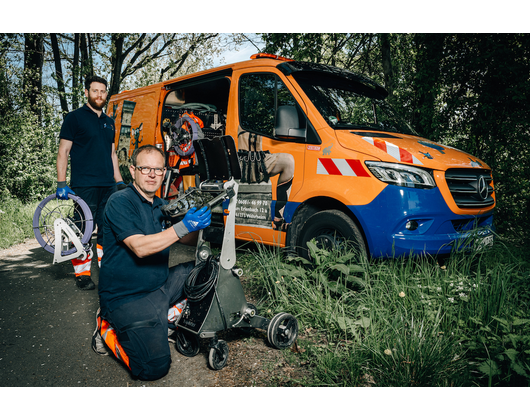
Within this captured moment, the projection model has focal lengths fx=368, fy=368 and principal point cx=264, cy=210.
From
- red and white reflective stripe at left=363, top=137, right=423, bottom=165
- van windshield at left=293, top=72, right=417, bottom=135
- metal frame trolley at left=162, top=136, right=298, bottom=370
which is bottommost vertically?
metal frame trolley at left=162, top=136, right=298, bottom=370

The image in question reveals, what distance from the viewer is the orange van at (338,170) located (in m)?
3.21

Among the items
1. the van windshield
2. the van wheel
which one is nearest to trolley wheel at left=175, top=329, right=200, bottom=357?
the van wheel

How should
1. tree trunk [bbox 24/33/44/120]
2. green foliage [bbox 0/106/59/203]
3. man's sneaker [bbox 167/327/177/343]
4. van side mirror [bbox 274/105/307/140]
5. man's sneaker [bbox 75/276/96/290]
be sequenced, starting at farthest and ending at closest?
1. tree trunk [bbox 24/33/44/120]
2. green foliage [bbox 0/106/59/203]
3. man's sneaker [bbox 75/276/96/290]
4. van side mirror [bbox 274/105/307/140]
5. man's sneaker [bbox 167/327/177/343]

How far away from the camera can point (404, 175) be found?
10.5ft

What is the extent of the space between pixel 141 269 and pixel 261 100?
2.54 m

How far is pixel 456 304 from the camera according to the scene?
2836 mm

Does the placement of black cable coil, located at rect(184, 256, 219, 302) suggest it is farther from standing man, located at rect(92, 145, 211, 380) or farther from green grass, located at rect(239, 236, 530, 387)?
green grass, located at rect(239, 236, 530, 387)

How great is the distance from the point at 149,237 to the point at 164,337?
2.32 feet

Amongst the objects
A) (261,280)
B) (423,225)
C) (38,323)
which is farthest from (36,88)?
(423,225)

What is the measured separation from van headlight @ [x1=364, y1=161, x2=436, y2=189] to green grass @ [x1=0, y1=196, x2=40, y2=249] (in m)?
6.23

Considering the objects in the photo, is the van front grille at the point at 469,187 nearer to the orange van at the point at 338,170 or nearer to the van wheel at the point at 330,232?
the orange van at the point at 338,170

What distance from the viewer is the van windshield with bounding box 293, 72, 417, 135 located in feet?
12.8

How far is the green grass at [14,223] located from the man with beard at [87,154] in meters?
3.06

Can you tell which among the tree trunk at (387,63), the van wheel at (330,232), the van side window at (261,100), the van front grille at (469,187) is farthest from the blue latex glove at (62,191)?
the tree trunk at (387,63)
